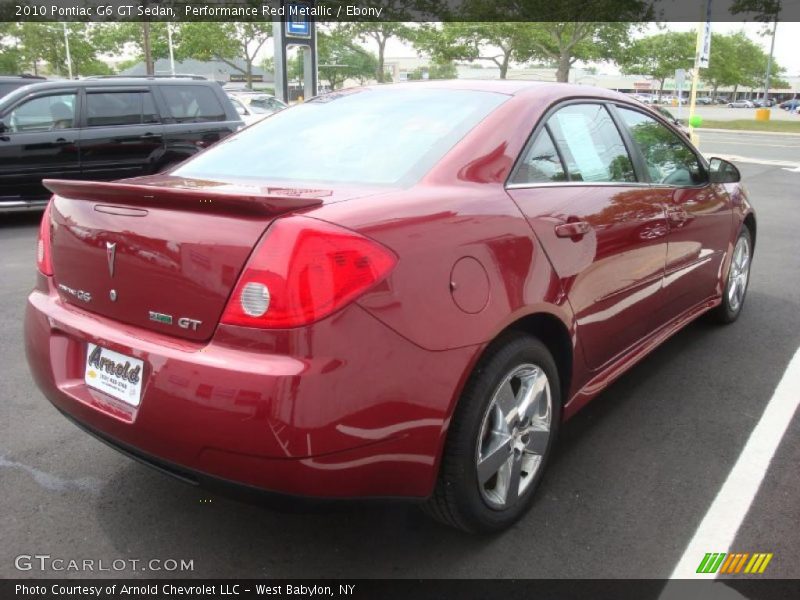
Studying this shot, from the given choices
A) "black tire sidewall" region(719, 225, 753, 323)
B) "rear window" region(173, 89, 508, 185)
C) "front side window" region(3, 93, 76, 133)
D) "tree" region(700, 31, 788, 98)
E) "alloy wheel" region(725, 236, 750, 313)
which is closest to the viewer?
"rear window" region(173, 89, 508, 185)

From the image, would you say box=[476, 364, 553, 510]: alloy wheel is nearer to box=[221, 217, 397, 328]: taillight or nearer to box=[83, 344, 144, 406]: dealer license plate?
box=[221, 217, 397, 328]: taillight

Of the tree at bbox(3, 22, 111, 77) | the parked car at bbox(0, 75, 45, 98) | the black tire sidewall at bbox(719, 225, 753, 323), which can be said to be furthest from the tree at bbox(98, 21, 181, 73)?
the black tire sidewall at bbox(719, 225, 753, 323)

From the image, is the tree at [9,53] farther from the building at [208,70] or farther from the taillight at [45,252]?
the taillight at [45,252]

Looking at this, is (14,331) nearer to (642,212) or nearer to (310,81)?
(642,212)

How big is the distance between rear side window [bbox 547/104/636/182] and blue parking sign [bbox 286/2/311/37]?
15.3m

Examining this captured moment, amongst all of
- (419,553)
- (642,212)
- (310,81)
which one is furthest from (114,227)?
(310,81)

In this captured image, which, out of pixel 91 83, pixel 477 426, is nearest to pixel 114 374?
pixel 477 426

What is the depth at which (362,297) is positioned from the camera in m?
1.85

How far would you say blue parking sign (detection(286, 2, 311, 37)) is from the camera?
16.9 meters

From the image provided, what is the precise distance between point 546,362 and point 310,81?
16.8m

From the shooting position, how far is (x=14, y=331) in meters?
4.65

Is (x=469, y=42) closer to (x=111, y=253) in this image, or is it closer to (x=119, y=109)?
(x=119, y=109)

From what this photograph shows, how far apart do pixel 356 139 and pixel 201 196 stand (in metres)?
0.89

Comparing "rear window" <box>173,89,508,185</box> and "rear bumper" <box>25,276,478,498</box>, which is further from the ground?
"rear window" <box>173,89,508,185</box>
